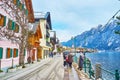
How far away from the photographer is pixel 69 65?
29.3 metres

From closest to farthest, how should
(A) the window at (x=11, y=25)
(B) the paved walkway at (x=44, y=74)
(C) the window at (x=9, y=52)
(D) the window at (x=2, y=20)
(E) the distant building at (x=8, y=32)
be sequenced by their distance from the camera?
1. (B) the paved walkway at (x=44, y=74)
2. (D) the window at (x=2, y=20)
3. (E) the distant building at (x=8, y=32)
4. (C) the window at (x=9, y=52)
5. (A) the window at (x=11, y=25)

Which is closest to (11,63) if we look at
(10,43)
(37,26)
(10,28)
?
(10,43)

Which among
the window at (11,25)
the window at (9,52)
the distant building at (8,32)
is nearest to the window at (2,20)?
the distant building at (8,32)

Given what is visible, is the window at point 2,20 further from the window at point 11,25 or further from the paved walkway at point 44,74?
the paved walkway at point 44,74

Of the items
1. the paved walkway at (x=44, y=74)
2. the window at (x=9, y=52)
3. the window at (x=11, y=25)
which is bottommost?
the paved walkway at (x=44, y=74)

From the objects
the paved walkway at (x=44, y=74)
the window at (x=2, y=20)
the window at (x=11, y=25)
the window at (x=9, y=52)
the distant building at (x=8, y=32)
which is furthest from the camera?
the window at (x=11, y=25)

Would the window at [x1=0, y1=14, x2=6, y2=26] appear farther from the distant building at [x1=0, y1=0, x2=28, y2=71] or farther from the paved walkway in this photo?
the paved walkway

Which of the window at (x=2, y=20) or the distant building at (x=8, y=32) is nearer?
the window at (x=2, y=20)

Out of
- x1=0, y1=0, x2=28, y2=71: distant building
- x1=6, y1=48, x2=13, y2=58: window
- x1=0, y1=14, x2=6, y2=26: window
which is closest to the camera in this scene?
x1=0, y1=14, x2=6, y2=26: window

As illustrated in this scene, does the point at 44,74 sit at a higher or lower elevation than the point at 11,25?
lower

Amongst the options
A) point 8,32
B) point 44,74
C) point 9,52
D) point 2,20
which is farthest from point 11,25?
point 44,74

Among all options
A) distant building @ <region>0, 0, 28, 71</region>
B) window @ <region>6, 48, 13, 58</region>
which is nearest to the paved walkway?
distant building @ <region>0, 0, 28, 71</region>

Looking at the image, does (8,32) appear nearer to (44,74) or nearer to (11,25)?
(11,25)

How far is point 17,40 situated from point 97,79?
61.8ft
